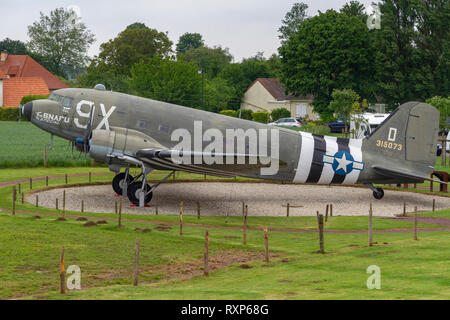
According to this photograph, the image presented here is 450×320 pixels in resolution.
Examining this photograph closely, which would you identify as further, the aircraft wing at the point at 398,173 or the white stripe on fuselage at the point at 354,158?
the white stripe on fuselage at the point at 354,158

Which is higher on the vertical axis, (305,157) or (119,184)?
(305,157)

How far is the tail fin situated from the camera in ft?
133

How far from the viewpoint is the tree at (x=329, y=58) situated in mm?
107250

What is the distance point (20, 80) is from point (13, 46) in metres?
68.1

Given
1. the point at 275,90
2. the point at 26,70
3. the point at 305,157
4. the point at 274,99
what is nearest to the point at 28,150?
the point at 305,157

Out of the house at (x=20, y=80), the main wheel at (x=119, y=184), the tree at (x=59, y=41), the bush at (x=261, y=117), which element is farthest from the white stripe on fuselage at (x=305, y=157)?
the tree at (x=59, y=41)

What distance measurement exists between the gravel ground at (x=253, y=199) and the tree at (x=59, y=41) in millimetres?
140889

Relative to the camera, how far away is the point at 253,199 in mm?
41000

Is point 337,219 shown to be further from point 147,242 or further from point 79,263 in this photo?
point 79,263

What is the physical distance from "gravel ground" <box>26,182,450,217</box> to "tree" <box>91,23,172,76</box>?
340 ft

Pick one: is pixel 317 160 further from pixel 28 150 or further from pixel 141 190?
pixel 28 150

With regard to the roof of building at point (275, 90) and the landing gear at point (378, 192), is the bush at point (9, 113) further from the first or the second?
the landing gear at point (378, 192)

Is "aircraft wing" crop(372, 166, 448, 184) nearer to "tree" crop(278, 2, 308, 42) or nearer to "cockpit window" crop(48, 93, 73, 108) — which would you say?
"cockpit window" crop(48, 93, 73, 108)
